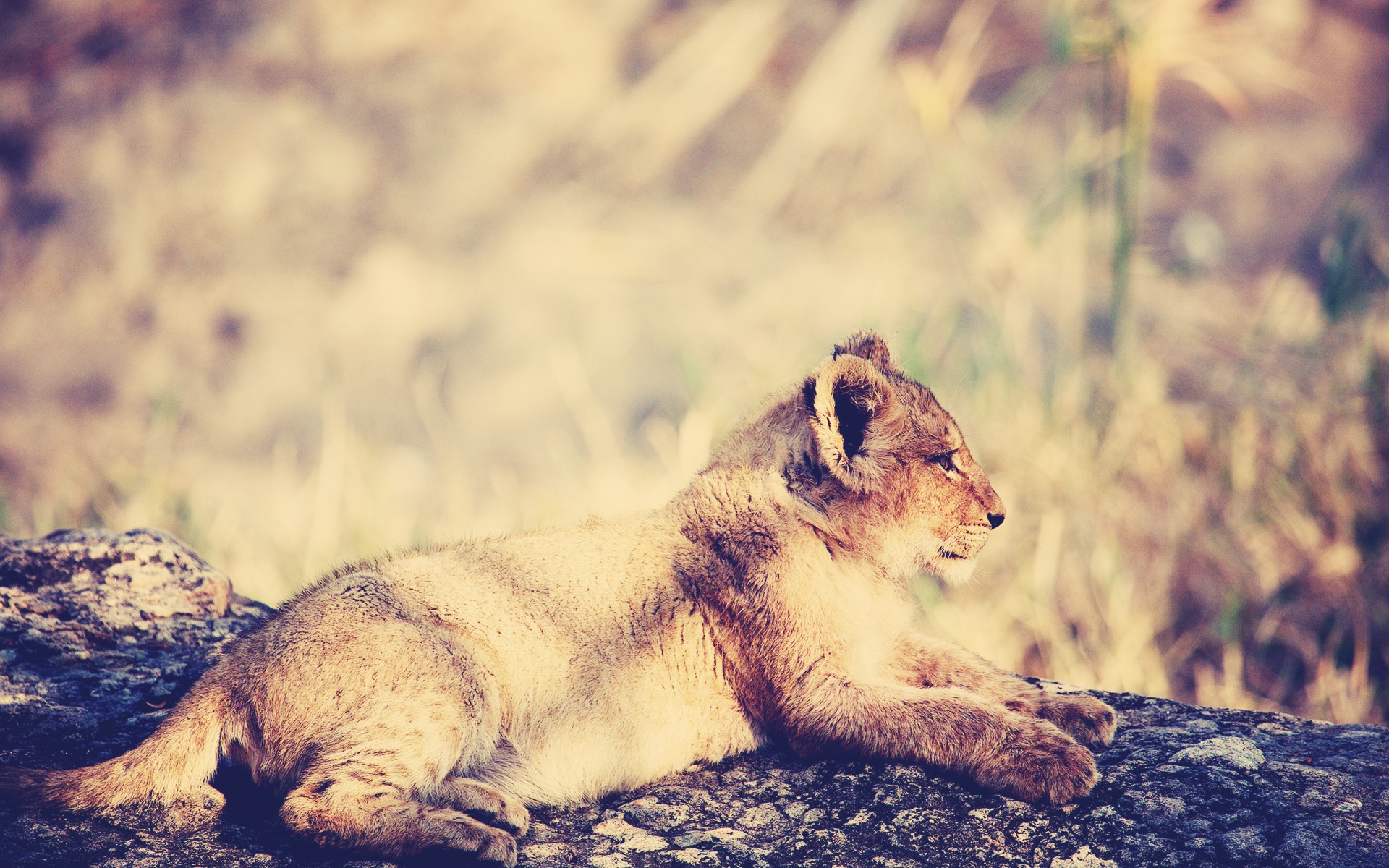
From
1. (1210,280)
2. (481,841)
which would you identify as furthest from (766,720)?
(1210,280)

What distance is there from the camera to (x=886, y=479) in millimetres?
3215

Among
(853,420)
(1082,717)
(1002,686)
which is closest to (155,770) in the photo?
(853,420)

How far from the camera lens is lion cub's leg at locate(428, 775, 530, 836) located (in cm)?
272

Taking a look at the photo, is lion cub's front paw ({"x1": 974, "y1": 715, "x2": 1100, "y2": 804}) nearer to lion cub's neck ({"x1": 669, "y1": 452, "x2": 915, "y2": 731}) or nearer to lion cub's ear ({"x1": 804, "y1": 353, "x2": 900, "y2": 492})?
lion cub's neck ({"x1": 669, "y1": 452, "x2": 915, "y2": 731})

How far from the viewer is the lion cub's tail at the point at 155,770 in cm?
261

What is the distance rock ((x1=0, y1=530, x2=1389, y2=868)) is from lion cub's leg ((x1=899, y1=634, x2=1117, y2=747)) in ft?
0.31

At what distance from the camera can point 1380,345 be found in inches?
263

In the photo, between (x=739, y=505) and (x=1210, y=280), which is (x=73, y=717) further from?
(x=1210, y=280)

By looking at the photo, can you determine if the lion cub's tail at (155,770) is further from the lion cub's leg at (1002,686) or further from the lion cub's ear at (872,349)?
the lion cub's ear at (872,349)

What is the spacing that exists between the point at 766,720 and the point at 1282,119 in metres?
7.85

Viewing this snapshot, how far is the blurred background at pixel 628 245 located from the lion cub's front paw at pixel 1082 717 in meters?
3.24

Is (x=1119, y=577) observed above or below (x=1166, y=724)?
above

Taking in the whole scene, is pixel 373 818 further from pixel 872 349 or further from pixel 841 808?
pixel 872 349

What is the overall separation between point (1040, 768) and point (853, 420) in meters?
1.09
